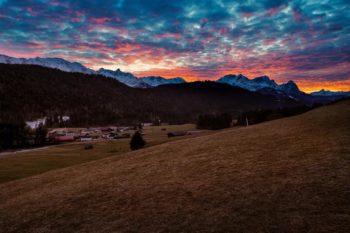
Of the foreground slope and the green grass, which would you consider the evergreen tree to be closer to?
the green grass

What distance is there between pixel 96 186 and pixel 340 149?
57.1ft

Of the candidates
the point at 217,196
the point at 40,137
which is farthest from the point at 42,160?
the point at 40,137

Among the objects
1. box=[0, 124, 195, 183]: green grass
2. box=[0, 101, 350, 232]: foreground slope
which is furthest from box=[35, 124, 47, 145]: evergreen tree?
box=[0, 101, 350, 232]: foreground slope

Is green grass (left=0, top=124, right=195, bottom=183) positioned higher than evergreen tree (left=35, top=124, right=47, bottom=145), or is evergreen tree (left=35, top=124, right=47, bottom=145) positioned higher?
evergreen tree (left=35, top=124, right=47, bottom=145)

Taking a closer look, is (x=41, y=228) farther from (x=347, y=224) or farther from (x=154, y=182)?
(x=347, y=224)

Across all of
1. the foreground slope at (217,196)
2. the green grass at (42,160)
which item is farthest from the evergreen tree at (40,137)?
the foreground slope at (217,196)

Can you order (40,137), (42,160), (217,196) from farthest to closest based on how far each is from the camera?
(40,137) < (42,160) < (217,196)

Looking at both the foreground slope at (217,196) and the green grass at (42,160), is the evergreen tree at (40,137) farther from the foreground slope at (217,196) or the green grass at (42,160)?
the foreground slope at (217,196)

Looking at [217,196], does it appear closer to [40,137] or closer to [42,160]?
[42,160]

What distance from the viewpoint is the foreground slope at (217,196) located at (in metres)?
9.77

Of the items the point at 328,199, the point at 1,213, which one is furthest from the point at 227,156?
the point at 1,213

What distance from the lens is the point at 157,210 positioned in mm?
12266

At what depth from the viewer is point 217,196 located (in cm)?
1266

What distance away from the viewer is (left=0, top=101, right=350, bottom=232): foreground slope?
977cm
